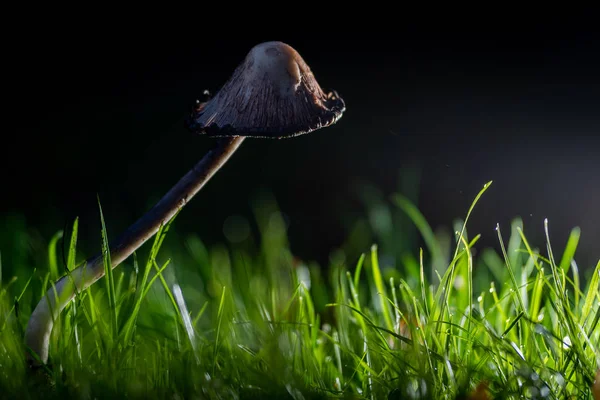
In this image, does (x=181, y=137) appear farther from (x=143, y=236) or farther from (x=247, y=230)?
(x=143, y=236)

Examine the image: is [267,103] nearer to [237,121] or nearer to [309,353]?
[237,121]

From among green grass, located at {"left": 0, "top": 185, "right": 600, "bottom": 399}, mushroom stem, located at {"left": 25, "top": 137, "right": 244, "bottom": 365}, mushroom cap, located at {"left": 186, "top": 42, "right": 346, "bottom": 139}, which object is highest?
mushroom cap, located at {"left": 186, "top": 42, "right": 346, "bottom": 139}

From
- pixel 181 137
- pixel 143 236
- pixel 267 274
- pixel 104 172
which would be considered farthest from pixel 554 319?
pixel 104 172

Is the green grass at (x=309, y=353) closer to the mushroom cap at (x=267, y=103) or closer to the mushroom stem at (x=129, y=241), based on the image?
the mushroom stem at (x=129, y=241)

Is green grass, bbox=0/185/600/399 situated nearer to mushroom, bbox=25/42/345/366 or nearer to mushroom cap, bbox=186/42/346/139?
mushroom, bbox=25/42/345/366

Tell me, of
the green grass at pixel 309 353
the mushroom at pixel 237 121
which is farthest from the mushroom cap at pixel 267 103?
the green grass at pixel 309 353

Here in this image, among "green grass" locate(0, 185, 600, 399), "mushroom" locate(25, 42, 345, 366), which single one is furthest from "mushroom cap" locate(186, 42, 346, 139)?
"green grass" locate(0, 185, 600, 399)

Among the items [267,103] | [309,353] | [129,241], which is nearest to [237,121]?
[267,103]

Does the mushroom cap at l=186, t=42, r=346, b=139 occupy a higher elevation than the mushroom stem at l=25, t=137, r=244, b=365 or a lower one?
higher
